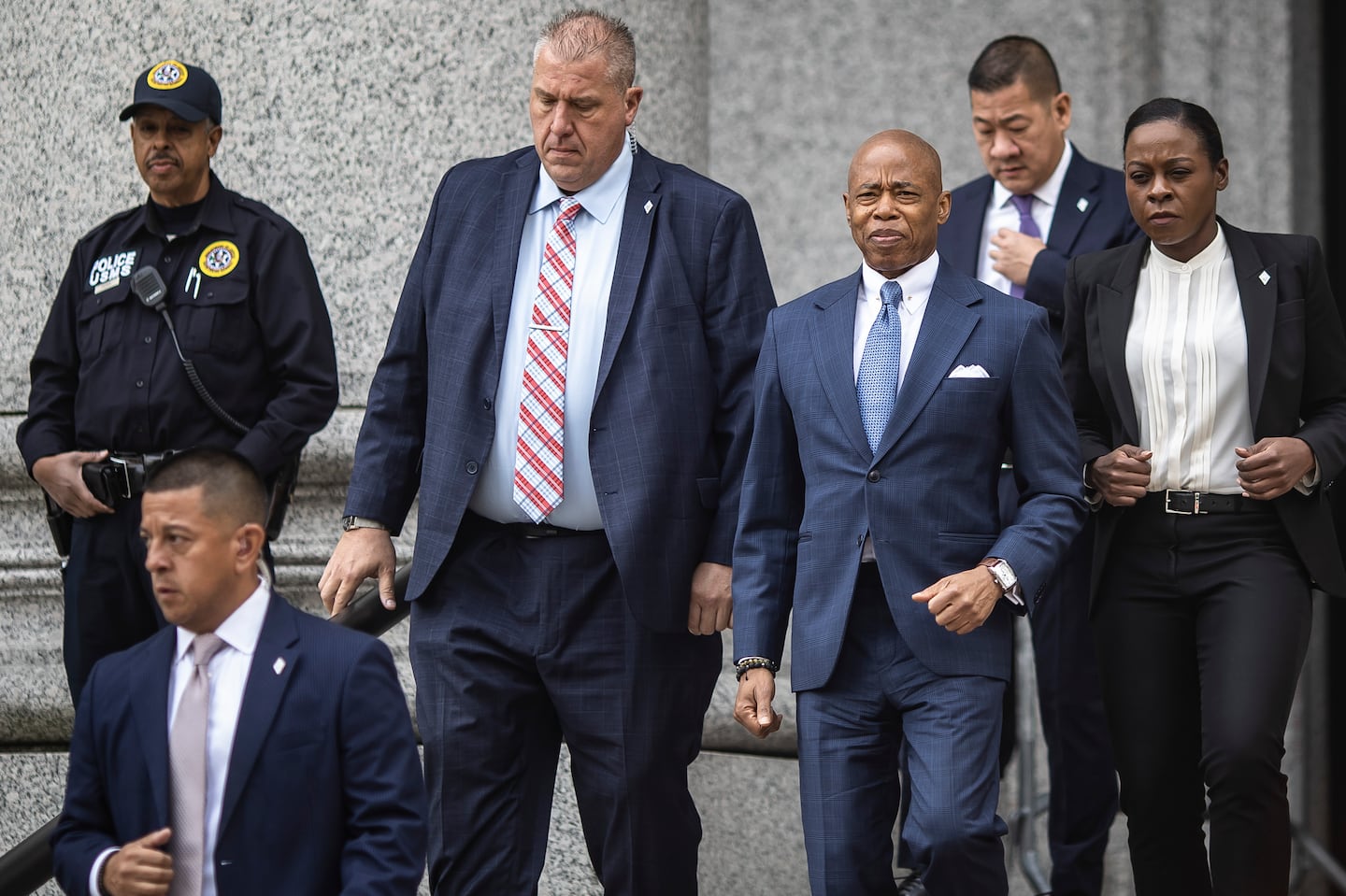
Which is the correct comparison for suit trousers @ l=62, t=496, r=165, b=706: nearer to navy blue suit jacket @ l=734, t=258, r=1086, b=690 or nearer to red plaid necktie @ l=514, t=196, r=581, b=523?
red plaid necktie @ l=514, t=196, r=581, b=523

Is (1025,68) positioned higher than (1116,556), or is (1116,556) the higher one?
(1025,68)

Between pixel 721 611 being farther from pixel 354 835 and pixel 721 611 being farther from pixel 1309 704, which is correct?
pixel 1309 704

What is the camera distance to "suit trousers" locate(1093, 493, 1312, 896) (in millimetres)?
3787

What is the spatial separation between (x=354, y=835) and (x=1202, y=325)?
2.15 meters

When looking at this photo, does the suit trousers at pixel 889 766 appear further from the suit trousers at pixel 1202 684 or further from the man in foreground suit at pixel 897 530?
the suit trousers at pixel 1202 684

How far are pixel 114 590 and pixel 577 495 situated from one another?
4.67 ft

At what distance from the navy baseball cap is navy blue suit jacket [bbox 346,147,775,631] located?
1036 mm

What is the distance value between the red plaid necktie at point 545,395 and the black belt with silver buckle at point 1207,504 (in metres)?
1.32

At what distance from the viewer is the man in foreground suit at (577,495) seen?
382cm

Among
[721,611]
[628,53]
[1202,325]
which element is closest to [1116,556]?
[1202,325]

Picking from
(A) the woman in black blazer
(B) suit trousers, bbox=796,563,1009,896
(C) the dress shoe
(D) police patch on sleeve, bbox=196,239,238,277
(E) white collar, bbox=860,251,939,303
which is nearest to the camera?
(B) suit trousers, bbox=796,563,1009,896

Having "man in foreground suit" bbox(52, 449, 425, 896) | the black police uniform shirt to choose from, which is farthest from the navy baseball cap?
"man in foreground suit" bbox(52, 449, 425, 896)

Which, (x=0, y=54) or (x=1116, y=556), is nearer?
(x=1116, y=556)

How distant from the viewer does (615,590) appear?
385 cm
